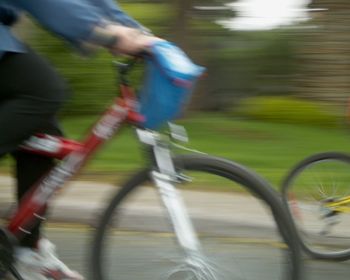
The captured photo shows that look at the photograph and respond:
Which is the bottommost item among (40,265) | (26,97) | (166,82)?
(40,265)

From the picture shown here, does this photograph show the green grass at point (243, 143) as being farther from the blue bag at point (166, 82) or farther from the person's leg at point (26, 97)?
the blue bag at point (166, 82)

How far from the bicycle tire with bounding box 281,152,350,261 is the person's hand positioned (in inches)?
86.8

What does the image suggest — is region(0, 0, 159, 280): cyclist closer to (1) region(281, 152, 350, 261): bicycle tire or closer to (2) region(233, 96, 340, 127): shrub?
(1) region(281, 152, 350, 261): bicycle tire

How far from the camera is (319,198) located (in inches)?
198

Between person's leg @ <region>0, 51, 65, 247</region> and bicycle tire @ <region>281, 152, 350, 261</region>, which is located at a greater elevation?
person's leg @ <region>0, 51, 65, 247</region>

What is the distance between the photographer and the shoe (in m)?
3.38

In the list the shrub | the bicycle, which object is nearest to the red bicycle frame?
the bicycle

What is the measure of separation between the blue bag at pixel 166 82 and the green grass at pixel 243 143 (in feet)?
12.8

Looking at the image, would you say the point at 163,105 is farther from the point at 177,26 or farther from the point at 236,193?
the point at 177,26

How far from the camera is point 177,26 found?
11.3m

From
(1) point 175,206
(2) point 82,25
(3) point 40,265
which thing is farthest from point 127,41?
(3) point 40,265

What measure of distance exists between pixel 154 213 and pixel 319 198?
2.04m

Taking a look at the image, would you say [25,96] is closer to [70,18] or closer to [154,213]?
[70,18]

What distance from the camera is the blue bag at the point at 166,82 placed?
2.89 metres
